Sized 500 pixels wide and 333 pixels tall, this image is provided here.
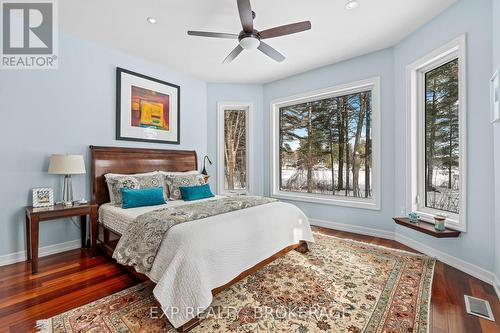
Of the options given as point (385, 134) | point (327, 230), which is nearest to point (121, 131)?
point (327, 230)

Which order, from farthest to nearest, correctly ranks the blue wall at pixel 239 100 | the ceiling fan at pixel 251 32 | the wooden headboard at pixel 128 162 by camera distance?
the blue wall at pixel 239 100 → the wooden headboard at pixel 128 162 → the ceiling fan at pixel 251 32

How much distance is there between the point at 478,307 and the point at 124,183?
149 inches

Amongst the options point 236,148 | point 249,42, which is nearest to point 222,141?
point 236,148

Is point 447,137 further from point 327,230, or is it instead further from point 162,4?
point 162,4

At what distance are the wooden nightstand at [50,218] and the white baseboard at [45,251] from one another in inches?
2.6

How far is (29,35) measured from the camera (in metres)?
2.77

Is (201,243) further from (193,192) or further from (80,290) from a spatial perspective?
(193,192)

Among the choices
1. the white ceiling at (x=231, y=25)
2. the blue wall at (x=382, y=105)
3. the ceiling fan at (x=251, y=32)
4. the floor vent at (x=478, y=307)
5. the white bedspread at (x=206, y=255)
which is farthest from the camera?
the blue wall at (x=382, y=105)

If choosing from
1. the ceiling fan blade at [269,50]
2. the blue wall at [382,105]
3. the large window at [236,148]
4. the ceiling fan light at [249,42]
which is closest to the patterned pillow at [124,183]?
the large window at [236,148]

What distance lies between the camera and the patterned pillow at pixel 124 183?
3.02m

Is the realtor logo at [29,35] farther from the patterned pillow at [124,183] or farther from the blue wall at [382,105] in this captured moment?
the blue wall at [382,105]

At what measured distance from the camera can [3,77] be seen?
2.59 metres

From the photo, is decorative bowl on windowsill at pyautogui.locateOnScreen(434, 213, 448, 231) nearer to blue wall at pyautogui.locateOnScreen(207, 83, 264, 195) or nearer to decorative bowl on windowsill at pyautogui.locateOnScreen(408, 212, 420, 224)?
decorative bowl on windowsill at pyautogui.locateOnScreen(408, 212, 420, 224)

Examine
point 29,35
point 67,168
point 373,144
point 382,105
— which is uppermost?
point 29,35
